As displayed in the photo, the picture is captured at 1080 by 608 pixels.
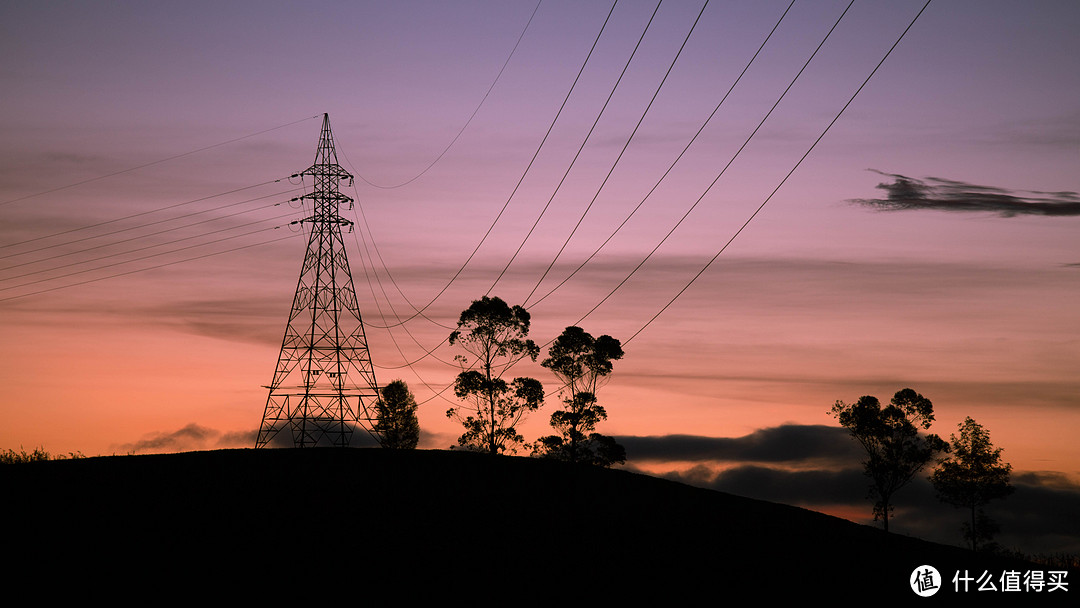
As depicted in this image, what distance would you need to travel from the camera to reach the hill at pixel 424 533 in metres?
31.6

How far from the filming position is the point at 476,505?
141 ft

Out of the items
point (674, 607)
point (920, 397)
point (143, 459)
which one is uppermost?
point (920, 397)

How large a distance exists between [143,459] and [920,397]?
69.1 meters

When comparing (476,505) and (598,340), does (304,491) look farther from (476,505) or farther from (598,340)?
Result: (598,340)

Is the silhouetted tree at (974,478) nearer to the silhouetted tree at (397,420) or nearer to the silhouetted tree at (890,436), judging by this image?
the silhouetted tree at (890,436)

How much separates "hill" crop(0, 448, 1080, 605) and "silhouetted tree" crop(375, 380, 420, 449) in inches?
2041

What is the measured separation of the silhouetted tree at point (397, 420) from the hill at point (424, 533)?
51.8 metres

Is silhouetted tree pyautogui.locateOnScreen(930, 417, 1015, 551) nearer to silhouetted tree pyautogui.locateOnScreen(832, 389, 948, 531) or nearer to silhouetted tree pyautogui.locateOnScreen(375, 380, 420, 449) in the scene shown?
silhouetted tree pyautogui.locateOnScreen(832, 389, 948, 531)

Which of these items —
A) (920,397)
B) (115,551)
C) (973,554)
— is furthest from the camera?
(920,397)

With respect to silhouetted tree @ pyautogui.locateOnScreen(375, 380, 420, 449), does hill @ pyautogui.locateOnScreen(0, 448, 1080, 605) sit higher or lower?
lower

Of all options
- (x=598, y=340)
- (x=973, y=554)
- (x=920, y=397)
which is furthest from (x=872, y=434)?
(x=973, y=554)

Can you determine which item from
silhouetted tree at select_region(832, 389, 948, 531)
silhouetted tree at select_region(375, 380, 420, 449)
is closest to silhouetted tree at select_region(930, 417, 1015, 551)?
silhouetted tree at select_region(832, 389, 948, 531)

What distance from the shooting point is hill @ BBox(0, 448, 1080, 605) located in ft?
104

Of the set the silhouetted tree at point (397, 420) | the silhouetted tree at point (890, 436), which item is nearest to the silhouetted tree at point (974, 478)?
the silhouetted tree at point (890, 436)
